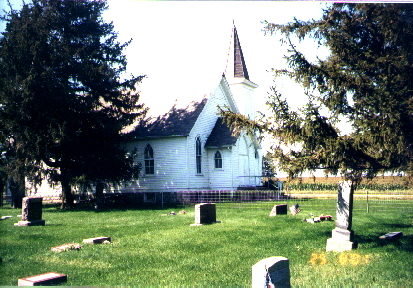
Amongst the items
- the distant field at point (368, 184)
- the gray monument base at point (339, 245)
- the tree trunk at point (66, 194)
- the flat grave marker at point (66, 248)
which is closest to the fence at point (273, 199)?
the distant field at point (368, 184)

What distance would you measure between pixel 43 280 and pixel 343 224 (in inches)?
258

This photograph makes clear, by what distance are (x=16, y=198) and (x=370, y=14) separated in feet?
66.7

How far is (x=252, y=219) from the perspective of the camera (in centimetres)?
1352

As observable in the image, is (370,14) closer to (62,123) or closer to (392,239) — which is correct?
(392,239)

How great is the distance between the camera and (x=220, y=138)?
83.4 ft

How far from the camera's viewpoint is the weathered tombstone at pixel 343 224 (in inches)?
330

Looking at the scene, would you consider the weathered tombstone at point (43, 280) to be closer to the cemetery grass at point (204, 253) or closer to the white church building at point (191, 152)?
the cemetery grass at point (204, 253)

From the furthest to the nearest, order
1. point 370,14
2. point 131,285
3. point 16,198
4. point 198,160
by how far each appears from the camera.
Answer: point 198,160 < point 16,198 < point 370,14 < point 131,285

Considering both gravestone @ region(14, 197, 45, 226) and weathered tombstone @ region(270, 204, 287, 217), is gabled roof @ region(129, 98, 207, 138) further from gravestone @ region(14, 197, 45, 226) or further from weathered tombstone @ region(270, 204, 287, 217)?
gravestone @ region(14, 197, 45, 226)

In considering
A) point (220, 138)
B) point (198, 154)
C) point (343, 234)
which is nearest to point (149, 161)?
point (198, 154)

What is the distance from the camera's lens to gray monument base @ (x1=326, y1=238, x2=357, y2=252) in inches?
328

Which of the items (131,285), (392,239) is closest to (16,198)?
(131,285)

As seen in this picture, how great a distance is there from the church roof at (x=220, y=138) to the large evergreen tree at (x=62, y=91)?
667cm

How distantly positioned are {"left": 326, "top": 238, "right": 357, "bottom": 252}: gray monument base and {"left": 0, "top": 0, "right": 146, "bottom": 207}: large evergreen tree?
47.4 ft
